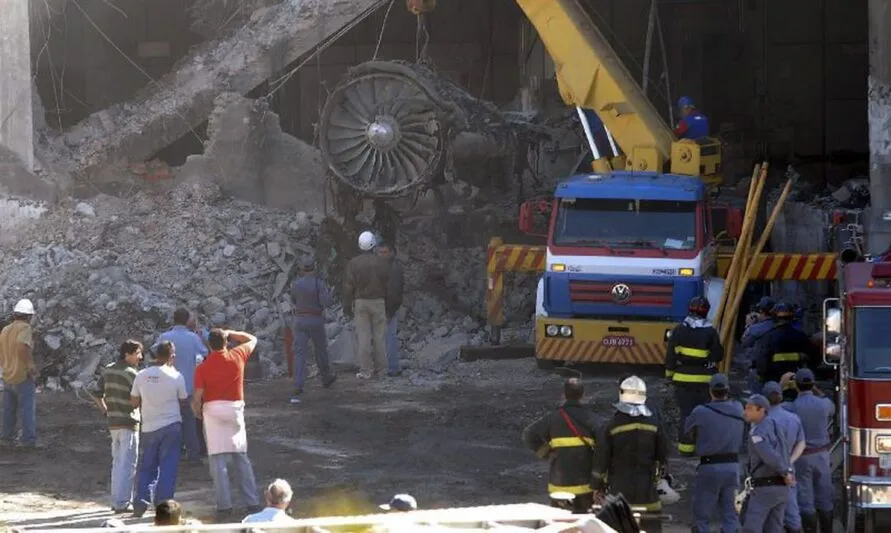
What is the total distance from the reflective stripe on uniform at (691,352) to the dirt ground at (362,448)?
1.08 metres

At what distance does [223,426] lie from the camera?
13656 millimetres

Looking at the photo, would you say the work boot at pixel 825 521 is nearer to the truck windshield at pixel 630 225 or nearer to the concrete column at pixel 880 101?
the truck windshield at pixel 630 225

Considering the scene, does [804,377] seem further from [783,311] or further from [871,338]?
[783,311]

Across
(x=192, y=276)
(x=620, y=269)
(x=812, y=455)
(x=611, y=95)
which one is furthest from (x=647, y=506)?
(x=192, y=276)

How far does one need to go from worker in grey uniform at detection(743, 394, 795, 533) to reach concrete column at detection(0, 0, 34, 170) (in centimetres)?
1430

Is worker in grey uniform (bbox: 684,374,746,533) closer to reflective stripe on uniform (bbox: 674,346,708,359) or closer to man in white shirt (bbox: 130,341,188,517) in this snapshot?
reflective stripe on uniform (bbox: 674,346,708,359)

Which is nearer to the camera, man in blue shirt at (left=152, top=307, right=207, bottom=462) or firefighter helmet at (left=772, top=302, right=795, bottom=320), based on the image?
man in blue shirt at (left=152, top=307, right=207, bottom=462)

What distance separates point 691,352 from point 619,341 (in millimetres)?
3181

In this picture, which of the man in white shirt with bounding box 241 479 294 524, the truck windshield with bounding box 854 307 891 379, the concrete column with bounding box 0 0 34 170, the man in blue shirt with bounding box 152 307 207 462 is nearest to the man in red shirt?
the man in blue shirt with bounding box 152 307 207 462

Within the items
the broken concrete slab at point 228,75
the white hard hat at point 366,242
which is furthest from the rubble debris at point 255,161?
the white hard hat at point 366,242

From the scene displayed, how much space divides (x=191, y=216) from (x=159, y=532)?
1471 centimetres

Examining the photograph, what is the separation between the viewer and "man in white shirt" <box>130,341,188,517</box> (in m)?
13.5

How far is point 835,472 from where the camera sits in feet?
49.6

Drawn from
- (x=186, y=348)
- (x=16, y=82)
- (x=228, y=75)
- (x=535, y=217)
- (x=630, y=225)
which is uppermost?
(x=228, y=75)
